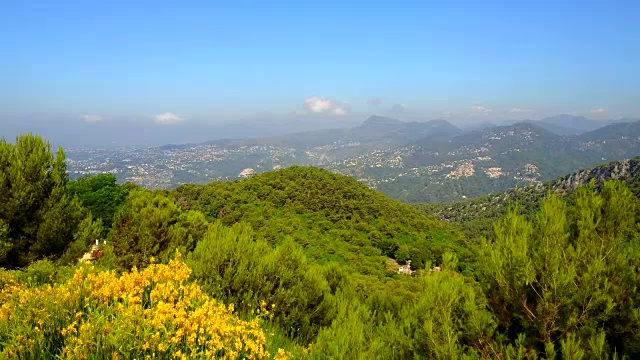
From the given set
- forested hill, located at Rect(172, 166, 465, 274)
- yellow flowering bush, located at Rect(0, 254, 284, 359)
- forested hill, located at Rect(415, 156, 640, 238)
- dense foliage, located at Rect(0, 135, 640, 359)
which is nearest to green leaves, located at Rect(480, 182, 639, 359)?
dense foliage, located at Rect(0, 135, 640, 359)

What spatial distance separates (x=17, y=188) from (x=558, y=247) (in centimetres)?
1495

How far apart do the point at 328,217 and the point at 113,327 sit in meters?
60.0

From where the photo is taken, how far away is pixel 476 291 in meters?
5.04

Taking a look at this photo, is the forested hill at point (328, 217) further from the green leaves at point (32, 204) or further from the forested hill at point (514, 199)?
the forested hill at point (514, 199)

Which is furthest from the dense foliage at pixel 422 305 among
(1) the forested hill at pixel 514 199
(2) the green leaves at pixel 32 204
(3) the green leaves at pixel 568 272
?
(1) the forested hill at pixel 514 199

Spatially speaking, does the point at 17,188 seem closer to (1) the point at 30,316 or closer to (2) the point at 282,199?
(1) the point at 30,316

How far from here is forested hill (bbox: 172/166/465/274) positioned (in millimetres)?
52594

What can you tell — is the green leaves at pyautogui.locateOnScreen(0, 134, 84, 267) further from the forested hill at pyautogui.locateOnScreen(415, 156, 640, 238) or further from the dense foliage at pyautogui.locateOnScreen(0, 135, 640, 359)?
the forested hill at pyautogui.locateOnScreen(415, 156, 640, 238)

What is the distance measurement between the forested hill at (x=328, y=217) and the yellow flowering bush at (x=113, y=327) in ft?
135

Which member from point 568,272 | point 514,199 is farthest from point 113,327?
point 514,199

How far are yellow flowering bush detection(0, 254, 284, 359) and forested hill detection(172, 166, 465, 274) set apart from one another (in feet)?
135

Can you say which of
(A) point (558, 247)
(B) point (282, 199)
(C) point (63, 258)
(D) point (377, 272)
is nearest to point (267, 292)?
(A) point (558, 247)

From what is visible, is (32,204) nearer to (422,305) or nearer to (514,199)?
(422,305)

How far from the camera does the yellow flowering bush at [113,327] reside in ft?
12.5
